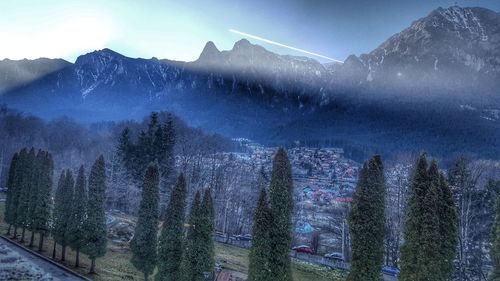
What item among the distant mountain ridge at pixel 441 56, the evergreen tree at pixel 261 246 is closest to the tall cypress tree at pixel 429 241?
the evergreen tree at pixel 261 246

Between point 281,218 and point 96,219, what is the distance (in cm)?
1847

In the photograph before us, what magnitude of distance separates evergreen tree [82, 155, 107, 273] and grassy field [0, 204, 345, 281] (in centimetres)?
177

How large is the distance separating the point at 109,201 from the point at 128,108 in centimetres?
15154

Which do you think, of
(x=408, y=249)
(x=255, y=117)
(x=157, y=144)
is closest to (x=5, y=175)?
(x=157, y=144)

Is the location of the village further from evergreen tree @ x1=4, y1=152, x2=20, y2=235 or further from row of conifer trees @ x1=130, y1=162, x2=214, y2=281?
evergreen tree @ x1=4, y1=152, x2=20, y2=235

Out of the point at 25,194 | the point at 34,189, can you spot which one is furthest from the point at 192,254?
the point at 25,194

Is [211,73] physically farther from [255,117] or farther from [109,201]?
[109,201]

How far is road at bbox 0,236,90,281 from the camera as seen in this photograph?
88.6 ft

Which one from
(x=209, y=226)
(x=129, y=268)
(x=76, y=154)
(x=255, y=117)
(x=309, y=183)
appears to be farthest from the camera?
(x=255, y=117)

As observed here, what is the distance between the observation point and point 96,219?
30.7 m

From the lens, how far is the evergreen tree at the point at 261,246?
66.2 feet

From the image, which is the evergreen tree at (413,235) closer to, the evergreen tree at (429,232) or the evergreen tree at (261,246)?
Result: the evergreen tree at (429,232)

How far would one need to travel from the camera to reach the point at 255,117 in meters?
186

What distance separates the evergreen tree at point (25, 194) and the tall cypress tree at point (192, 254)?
77.5ft
